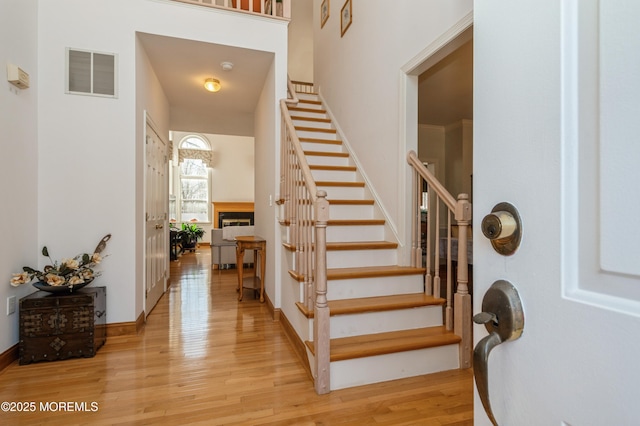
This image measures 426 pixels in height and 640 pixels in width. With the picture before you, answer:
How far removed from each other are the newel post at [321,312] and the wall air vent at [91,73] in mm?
2231

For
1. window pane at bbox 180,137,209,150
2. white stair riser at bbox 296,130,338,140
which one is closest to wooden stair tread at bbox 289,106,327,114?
white stair riser at bbox 296,130,338,140

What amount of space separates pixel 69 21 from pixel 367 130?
9.41 ft

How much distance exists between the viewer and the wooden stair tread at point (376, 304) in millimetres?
2186

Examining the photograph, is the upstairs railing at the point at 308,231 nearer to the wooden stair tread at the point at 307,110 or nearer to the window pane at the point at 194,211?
the wooden stair tread at the point at 307,110

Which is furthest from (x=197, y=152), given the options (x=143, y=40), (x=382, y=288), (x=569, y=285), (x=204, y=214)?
(x=569, y=285)

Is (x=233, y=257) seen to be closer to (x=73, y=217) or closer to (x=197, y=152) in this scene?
(x=73, y=217)

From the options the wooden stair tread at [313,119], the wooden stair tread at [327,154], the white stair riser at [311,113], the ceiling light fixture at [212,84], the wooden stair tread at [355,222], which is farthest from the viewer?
the white stair riser at [311,113]

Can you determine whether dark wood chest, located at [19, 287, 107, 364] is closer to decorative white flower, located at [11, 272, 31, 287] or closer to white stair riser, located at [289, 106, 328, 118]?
decorative white flower, located at [11, 272, 31, 287]

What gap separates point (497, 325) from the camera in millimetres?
485

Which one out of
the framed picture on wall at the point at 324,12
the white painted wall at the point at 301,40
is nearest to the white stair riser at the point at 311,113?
the framed picture on wall at the point at 324,12

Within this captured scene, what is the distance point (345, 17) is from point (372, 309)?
387 cm

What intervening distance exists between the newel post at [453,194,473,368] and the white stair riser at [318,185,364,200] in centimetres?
136

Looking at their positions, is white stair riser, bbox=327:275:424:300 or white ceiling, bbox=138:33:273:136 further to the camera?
white ceiling, bbox=138:33:273:136

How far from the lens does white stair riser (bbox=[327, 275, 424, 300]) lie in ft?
8.03
